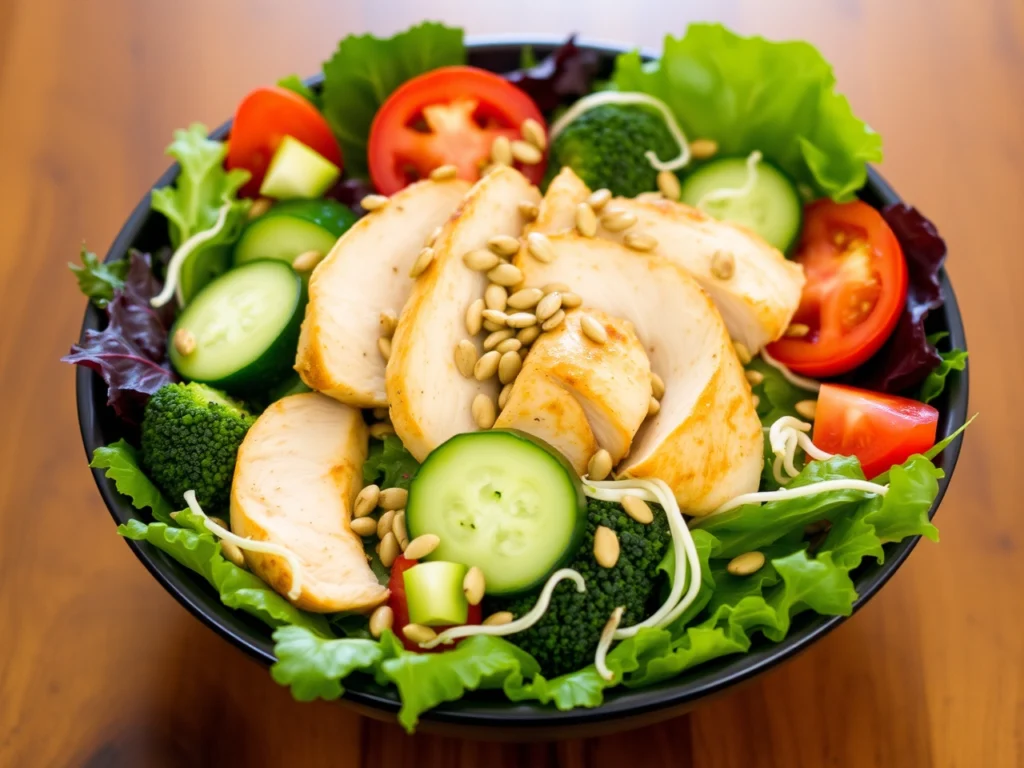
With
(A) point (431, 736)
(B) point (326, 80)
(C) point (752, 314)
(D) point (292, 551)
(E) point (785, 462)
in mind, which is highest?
(B) point (326, 80)

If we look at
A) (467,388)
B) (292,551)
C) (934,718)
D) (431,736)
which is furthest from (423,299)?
(934,718)

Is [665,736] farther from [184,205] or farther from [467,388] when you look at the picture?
[184,205]

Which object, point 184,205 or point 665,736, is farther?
point 184,205

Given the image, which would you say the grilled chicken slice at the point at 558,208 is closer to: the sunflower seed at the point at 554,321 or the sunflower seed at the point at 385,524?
the sunflower seed at the point at 554,321

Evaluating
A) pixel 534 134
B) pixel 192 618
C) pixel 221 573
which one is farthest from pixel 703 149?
pixel 192 618

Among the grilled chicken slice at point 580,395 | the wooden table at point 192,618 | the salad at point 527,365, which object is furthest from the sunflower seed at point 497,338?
the wooden table at point 192,618

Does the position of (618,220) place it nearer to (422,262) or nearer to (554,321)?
(554,321)
